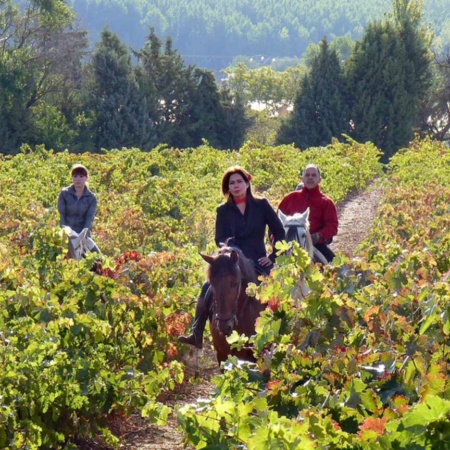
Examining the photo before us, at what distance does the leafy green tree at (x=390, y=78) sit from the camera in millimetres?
60781

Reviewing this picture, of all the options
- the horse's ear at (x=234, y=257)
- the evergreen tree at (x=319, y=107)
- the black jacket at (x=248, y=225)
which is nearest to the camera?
the horse's ear at (x=234, y=257)

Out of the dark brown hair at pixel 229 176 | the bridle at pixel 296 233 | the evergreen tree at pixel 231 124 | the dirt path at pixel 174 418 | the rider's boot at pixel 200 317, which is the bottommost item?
the dirt path at pixel 174 418

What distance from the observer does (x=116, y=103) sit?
181 ft

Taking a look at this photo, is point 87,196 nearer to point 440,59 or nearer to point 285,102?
point 440,59

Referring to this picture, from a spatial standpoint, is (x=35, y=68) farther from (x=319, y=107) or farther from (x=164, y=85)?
(x=319, y=107)

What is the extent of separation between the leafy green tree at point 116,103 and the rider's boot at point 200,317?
45.6m

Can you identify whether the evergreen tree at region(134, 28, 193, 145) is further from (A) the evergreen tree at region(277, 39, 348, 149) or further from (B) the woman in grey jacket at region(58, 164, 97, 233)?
(B) the woman in grey jacket at region(58, 164, 97, 233)

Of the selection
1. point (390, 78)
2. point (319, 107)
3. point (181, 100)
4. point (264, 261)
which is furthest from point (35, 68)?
point (264, 261)

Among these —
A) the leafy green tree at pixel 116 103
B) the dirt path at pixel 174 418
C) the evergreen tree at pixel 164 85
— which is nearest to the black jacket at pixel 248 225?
the dirt path at pixel 174 418

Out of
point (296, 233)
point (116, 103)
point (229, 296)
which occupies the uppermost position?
point (116, 103)

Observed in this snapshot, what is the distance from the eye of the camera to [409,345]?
523cm

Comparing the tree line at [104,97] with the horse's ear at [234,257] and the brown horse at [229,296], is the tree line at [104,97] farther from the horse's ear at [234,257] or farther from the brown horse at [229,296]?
the horse's ear at [234,257]

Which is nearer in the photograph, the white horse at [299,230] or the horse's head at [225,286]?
the horse's head at [225,286]

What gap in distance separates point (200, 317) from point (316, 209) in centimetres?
318
